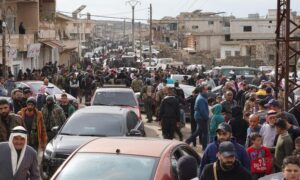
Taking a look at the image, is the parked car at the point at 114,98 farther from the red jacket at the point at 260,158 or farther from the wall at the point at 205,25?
the wall at the point at 205,25

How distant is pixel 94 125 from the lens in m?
12.7

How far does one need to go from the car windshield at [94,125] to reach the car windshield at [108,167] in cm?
494

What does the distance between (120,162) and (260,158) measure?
3183 millimetres

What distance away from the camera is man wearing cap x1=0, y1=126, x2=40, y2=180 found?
7602 millimetres

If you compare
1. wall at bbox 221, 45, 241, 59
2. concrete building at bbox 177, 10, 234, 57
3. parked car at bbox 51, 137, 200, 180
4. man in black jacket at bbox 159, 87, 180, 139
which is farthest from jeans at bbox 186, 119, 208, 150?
concrete building at bbox 177, 10, 234, 57

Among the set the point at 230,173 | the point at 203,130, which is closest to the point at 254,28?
the point at 203,130

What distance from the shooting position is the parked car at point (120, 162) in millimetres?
7121

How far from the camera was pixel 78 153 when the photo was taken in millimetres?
7504

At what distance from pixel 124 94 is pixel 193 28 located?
317 ft

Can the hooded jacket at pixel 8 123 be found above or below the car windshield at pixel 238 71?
above

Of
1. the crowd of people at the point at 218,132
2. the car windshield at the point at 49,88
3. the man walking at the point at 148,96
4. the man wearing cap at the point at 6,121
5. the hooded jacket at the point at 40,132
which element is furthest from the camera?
the man walking at the point at 148,96

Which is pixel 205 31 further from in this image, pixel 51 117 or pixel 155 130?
pixel 51 117

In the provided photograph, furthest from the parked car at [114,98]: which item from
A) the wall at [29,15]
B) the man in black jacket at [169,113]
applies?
the wall at [29,15]

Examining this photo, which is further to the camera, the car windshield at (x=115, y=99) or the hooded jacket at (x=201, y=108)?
the car windshield at (x=115, y=99)
